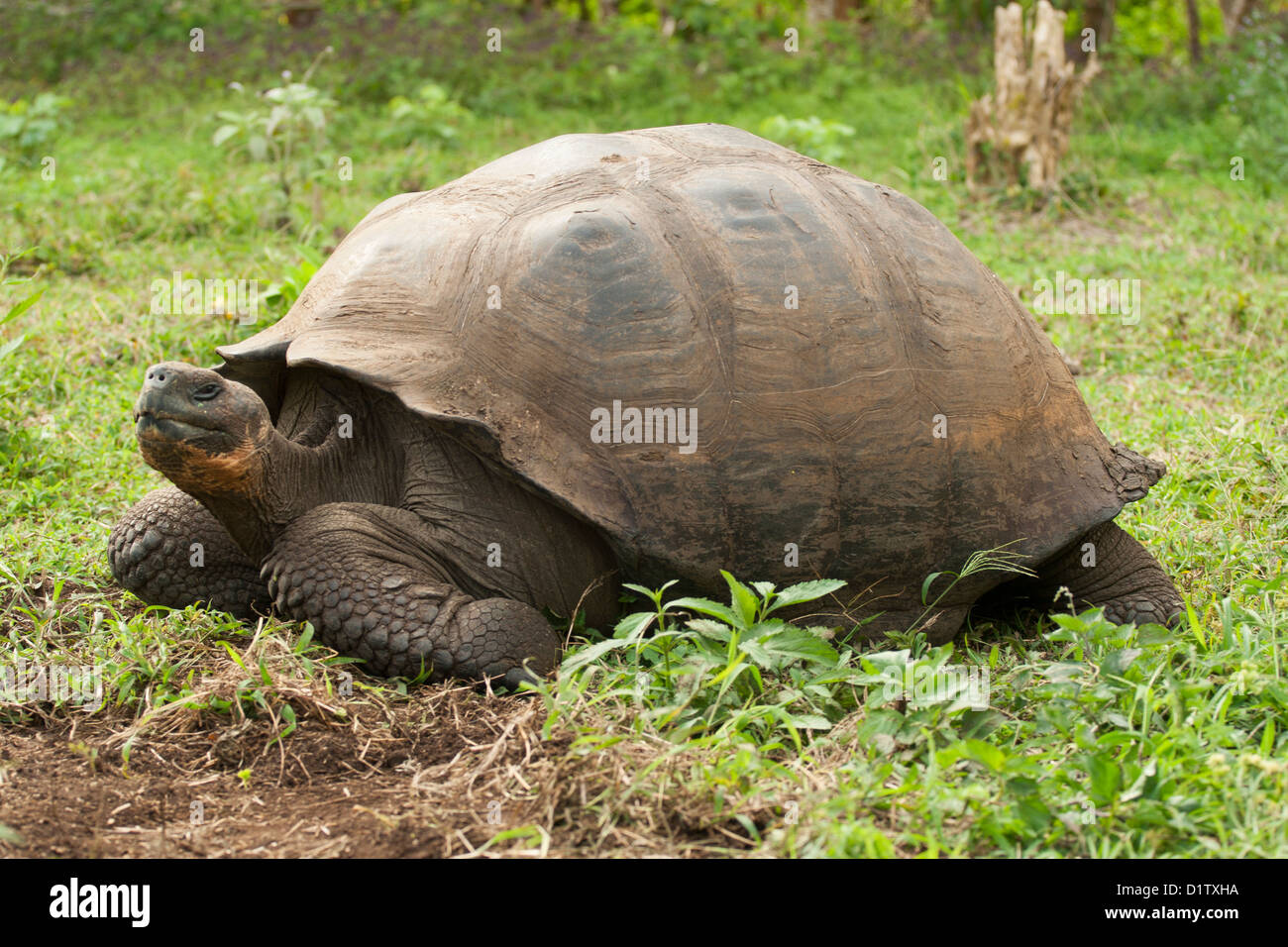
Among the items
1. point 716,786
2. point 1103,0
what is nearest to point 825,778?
point 716,786

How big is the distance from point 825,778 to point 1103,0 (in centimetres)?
1402

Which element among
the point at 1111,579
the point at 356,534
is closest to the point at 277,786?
the point at 356,534

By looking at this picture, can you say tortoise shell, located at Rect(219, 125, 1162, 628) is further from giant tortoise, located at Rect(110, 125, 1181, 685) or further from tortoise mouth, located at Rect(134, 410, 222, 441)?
tortoise mouth, located at Rect(134, 410, 222, 441)

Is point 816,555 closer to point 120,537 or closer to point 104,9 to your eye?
point 120,537

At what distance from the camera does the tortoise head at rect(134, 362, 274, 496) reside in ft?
10.1

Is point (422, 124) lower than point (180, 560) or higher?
higher

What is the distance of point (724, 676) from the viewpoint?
281 cm

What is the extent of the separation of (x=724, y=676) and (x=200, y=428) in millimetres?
1492

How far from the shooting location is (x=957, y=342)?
11.6 ft

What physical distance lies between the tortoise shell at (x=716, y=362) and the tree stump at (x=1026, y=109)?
5.74 m

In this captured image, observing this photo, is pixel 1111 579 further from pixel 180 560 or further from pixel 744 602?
pixel 180 560

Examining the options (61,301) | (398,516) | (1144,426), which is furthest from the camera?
(61,301)

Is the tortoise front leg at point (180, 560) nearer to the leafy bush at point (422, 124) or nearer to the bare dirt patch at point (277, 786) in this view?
the bare dirt patch at point (277, 786)

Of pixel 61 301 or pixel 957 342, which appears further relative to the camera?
pixel 61 301
